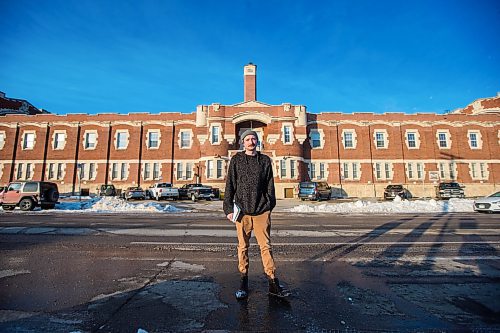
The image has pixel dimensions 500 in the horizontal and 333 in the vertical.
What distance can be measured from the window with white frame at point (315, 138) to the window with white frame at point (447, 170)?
15.6m

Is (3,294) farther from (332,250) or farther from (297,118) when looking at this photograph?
(297,118)

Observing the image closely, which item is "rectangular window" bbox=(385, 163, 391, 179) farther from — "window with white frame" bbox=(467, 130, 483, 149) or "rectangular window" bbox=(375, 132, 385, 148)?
"window with white frame" bbox=(467, 130, 483, 149)

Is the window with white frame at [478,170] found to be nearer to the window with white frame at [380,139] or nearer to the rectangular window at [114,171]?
the window with white frame at [380,139]

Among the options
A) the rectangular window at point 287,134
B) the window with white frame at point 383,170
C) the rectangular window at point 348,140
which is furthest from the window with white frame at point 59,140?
the window with white frame at point 383,170

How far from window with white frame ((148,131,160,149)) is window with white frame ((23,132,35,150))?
1494cm

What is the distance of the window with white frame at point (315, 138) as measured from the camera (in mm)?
34656

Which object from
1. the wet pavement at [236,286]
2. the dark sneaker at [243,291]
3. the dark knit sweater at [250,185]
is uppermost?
the dark knit sweater at [250,185]

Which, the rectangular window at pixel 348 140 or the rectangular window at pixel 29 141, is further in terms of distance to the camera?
the rectangular window at pixel 348 140

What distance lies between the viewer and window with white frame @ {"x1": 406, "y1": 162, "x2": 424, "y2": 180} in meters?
34.3

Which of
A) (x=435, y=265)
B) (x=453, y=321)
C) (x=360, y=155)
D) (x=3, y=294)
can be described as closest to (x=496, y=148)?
(x=360, y=155)

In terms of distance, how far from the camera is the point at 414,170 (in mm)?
34500

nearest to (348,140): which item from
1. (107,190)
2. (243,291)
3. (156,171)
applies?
(156,171)

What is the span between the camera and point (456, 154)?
115 feet

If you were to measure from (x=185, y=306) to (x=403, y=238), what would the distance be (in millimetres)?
6058
